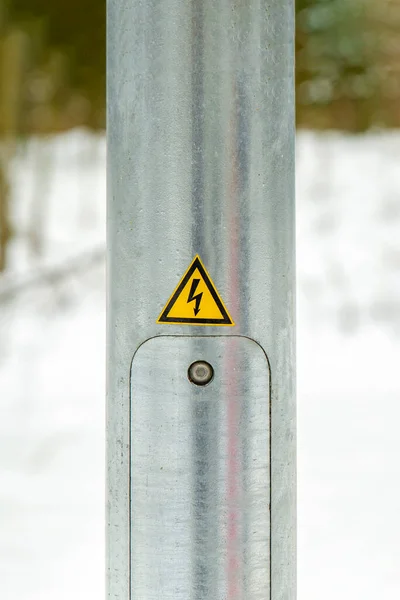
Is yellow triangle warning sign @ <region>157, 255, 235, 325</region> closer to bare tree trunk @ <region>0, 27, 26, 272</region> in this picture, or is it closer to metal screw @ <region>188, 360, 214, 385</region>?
metal screw @ <region>188, 360, 214, 385</region>

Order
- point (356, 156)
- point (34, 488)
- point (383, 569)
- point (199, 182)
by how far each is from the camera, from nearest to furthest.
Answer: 1. point (199, 182)
2. point (383, 569)
3. point (34, 488)
4. point (356, 156)

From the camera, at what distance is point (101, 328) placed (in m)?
6.85

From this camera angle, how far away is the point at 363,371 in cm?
639

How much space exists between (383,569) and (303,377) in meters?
2.81

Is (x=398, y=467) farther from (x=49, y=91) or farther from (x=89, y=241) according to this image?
(x=49, y=91)

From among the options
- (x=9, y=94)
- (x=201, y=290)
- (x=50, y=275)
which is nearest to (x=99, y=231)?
(x=50, y=275)

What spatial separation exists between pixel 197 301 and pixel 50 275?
5.66 meters

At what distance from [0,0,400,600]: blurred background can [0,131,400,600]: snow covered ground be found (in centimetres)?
1

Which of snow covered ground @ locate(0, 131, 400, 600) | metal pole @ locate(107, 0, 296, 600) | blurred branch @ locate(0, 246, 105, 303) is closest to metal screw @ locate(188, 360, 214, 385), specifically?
metal pole @ locate(107, 0, 296, 600)

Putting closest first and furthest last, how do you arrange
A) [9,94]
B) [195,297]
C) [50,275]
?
[195,297]
[9,94]
[50,275]

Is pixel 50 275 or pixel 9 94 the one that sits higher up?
pixel 9 94

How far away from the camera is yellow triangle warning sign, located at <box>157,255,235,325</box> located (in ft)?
3.99

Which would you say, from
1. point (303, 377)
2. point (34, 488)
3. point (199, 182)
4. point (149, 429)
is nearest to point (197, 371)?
point (149, 429)

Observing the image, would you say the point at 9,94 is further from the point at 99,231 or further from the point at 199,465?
the point at 199,465
